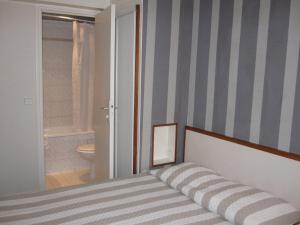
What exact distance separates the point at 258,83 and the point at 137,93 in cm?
108

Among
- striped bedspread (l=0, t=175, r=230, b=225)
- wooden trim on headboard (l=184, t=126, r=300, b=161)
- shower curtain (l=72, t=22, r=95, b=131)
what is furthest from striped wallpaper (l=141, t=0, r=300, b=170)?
shower curtain (l=72, t=22, r=95, b=131)

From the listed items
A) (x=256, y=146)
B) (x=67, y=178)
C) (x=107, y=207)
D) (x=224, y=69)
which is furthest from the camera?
(x=67, y=178)

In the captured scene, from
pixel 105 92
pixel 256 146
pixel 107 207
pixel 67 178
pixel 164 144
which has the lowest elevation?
pixel 67 178

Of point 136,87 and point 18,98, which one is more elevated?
point 136,87

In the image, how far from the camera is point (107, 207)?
203 centimetres

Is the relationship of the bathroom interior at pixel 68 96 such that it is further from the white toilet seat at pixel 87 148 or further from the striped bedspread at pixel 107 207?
the striped bedspread at pixel 107 207

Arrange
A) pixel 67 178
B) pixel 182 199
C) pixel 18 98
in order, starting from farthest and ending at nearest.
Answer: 1. pixel 67 178
2. pixel 18 98
3. pixel 182 199

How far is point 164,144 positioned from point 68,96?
1.98 metres

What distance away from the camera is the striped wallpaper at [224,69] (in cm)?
213

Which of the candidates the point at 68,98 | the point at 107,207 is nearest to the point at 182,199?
the point at 107,207

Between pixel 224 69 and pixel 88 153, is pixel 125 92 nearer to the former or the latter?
pixel 224 69

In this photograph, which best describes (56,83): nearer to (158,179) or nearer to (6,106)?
(6,106)

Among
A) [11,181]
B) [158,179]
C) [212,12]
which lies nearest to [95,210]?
[158,179]

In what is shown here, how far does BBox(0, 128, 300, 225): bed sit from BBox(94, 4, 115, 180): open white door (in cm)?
59
